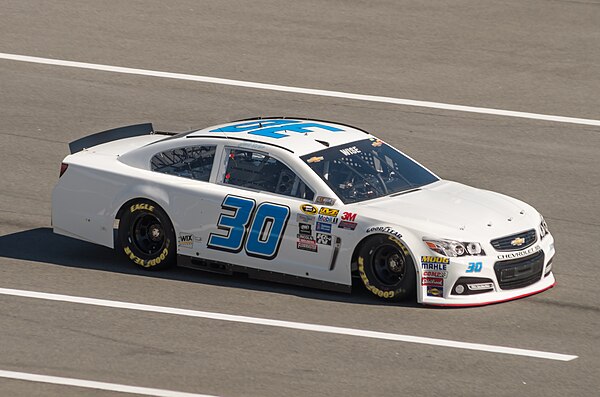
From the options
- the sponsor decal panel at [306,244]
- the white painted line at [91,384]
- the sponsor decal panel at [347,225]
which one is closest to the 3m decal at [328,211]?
the sponsor decal panel at [347,225]

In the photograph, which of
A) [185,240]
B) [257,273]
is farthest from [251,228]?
[185,240]

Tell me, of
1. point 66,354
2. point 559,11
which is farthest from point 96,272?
point 559,11

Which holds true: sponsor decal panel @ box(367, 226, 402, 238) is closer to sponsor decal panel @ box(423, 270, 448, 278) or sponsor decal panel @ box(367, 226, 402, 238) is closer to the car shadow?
sponsor decal panel @ box(423, 270, 448, 278)

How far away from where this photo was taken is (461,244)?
37.3ft

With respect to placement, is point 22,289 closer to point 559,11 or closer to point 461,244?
point 461,244

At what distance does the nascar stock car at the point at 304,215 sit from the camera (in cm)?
1148

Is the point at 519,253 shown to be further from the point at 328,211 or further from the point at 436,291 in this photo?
the point at 328,211

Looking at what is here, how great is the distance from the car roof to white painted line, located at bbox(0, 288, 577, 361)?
1.86m

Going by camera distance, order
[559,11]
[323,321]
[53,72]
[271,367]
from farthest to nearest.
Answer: [559,11], [53,72], [323,321], [271,367]

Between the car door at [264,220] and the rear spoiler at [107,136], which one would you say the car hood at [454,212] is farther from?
the rear spoiler at [107,136]

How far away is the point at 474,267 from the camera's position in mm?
11344

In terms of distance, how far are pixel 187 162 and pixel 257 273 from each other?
138 centimetres

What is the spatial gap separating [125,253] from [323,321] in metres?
2.57

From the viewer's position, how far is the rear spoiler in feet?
44.3
